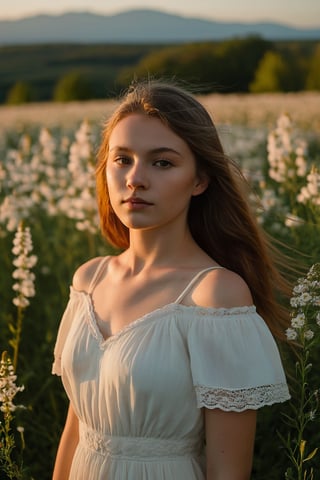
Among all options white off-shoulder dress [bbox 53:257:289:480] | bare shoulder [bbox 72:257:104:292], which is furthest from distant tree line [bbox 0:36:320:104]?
white off-shoulder dress [bbox 53:257:289:480]

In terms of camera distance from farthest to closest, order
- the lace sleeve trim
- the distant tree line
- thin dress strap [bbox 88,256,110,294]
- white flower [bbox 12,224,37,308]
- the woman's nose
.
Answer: the distant tree line < white flower [bbox 12,224,37,308] < thin dress strap [bbox 88,256,110,294] < the woman's nose < the lace sleeve trim

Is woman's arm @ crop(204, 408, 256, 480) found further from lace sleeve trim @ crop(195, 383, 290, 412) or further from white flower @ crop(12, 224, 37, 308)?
white flower @ crop(12, 224, 37, 308)

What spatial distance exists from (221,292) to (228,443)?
1.38ft

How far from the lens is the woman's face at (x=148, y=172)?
8.04 feet

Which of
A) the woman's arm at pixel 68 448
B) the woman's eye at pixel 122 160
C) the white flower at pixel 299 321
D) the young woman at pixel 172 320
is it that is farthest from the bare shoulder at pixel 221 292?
the woman's arm at pixel 68 448

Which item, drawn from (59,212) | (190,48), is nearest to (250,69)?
(190,48)

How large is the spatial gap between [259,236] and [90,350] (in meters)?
0.68

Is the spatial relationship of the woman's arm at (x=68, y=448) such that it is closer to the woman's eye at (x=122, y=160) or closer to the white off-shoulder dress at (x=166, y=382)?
the white off-shoulder dress at (x=166, y=382)

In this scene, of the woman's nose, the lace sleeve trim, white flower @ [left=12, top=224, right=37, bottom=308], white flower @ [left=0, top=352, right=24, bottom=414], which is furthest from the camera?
white flower @ [left=12, top=224, right=37, bottom=308]

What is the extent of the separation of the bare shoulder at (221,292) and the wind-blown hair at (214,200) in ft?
1.12

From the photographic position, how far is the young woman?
7.72ft

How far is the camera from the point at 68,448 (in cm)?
285

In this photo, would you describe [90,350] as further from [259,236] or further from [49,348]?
[49,348]

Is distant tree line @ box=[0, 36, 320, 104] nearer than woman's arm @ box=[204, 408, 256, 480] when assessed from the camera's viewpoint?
No
